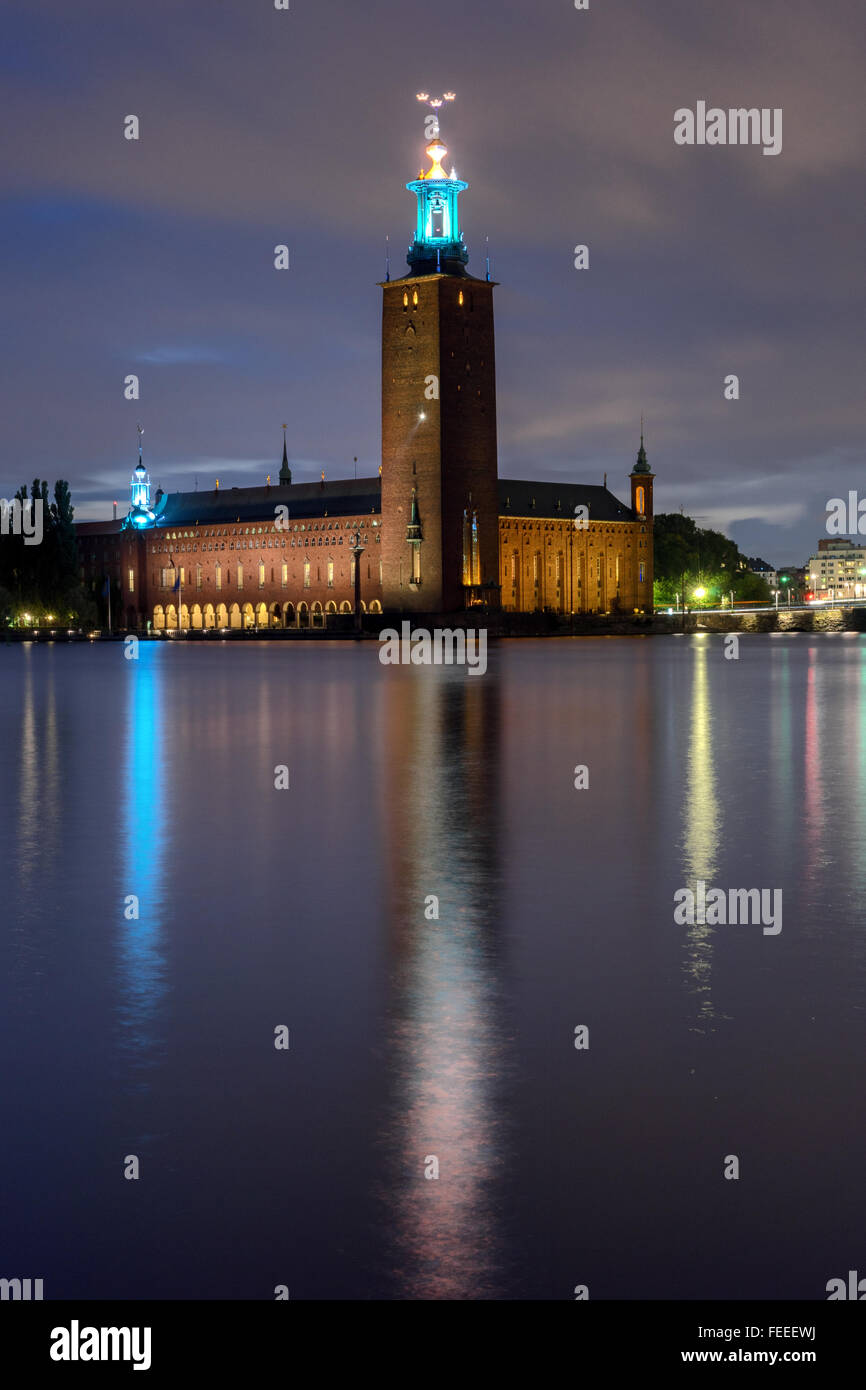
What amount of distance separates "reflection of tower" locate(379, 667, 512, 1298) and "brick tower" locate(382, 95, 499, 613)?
76.1 metres

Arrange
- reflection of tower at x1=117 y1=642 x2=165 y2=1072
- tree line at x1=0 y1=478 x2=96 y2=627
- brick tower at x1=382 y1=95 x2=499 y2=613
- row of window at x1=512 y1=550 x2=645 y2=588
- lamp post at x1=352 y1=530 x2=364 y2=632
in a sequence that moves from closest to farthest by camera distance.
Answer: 1. reflection of tower at x1=117 y1=642 x2=165 y2=1072
2. tree line at x1=0 y1=478 x2=96 y2=627
3. lamp post at x1=352 y1=530 x2=364 y2=632
4. brick tower at x1=382 y1=95 x2=499 y2=613
5. row of window at x1=512 y1=550 x2=645 y2=588

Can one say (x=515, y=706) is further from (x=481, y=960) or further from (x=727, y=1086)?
(x=727, y=1086)

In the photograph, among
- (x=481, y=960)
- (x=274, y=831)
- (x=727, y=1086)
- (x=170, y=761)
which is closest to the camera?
(x=727, y=1086)

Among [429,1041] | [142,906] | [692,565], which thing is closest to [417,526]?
[692,565]

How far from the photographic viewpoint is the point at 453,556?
86812mm

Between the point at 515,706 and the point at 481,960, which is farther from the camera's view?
the point at 515,706

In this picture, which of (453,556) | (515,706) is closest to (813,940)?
(515,706)

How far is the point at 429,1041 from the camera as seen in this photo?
202 inches

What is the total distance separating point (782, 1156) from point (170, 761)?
36.5ft

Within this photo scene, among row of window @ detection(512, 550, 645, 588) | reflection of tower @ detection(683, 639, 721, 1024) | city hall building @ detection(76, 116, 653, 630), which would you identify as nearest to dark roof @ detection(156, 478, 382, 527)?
city hall building @ detection(76, 116, 653, 630)

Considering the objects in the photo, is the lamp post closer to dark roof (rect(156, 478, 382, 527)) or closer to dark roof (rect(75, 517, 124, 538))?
dark roof (rect(156, 478, 382, 527))

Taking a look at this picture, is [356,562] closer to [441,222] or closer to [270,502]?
[441,222]

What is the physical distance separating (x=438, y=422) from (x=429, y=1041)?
82.8 metres

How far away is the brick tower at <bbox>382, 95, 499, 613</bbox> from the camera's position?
86.4 meters
